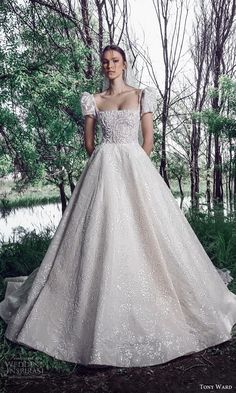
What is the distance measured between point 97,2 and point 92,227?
27.0 ft

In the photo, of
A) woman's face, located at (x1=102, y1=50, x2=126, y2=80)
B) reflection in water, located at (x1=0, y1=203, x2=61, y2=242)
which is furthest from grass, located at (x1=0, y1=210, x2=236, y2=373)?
reflection in water, located at (x1=0, y1=203, x2=61, y2=242)

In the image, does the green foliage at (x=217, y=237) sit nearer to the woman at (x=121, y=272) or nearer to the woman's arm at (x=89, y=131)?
the woman at (x=121, y=272)

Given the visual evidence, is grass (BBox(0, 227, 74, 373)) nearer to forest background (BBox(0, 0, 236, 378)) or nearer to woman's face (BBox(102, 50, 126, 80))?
forest background (BBox(0, 0, 236, 378))

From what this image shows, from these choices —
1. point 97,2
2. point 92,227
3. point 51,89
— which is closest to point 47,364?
point 92,227

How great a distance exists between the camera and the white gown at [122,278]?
2.47 metres

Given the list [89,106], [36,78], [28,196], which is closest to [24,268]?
[89,106]

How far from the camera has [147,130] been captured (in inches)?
121

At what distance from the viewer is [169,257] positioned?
2826mm

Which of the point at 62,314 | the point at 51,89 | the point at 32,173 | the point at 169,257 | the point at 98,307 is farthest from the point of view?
the point at 32,173

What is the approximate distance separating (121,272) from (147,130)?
1211mm

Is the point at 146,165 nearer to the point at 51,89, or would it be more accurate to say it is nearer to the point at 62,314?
the point at 62,314

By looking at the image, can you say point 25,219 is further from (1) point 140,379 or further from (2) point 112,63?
(1) point 140,379

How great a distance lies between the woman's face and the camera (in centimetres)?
296

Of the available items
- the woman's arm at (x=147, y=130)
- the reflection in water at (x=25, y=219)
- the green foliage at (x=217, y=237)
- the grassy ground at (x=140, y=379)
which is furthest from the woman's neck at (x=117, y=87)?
the reflection in water at (x=25, y=219)
